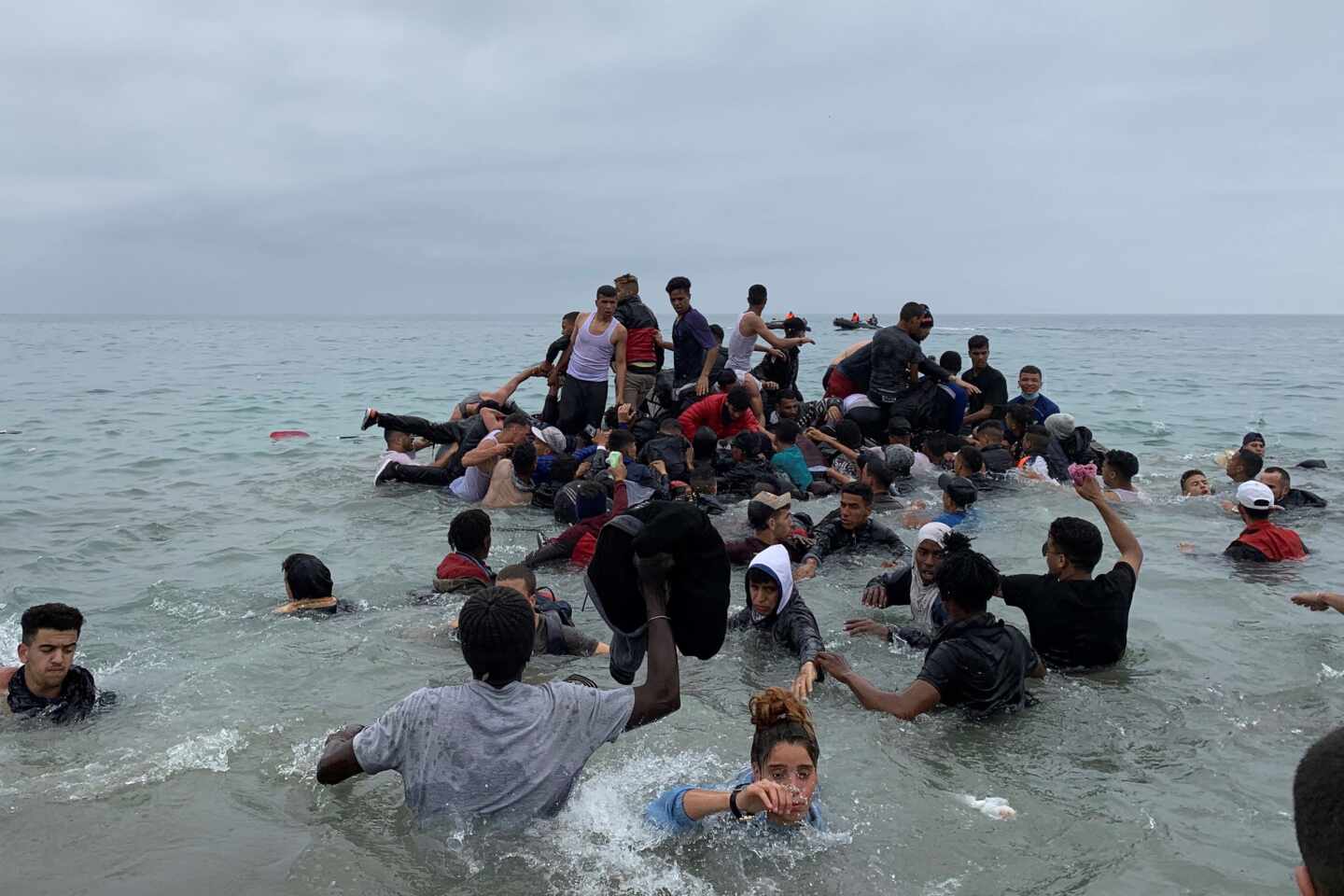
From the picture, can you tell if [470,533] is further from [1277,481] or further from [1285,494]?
[1285,494]

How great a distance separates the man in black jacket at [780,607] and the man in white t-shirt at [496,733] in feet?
8.96

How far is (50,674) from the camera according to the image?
18.2 feet

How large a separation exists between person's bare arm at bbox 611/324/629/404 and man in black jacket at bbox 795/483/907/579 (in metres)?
4.81

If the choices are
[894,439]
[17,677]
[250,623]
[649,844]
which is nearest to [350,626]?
[250,623]

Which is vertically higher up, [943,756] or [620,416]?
[620,416]

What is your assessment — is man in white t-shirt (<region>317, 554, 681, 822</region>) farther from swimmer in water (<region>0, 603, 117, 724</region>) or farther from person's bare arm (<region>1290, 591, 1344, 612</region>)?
person's bare arm (<region>1290, 591, 1344, 612</region>)

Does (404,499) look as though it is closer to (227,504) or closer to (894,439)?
(227,504)

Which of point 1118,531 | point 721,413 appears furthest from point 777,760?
point 721,413

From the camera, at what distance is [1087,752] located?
18.2ft

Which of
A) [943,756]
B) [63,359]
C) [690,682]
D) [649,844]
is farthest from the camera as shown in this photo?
[63,359]

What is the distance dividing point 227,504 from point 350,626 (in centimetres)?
634

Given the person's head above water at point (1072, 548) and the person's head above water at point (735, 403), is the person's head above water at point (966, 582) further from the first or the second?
the person's head above water at point (735, 403)

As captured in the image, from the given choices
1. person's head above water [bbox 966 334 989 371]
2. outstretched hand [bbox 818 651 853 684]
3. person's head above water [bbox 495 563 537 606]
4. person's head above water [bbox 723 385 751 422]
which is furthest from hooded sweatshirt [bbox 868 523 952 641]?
person's head above water [bbox 966 334 989 371]

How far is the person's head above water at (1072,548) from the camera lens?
6.10m
